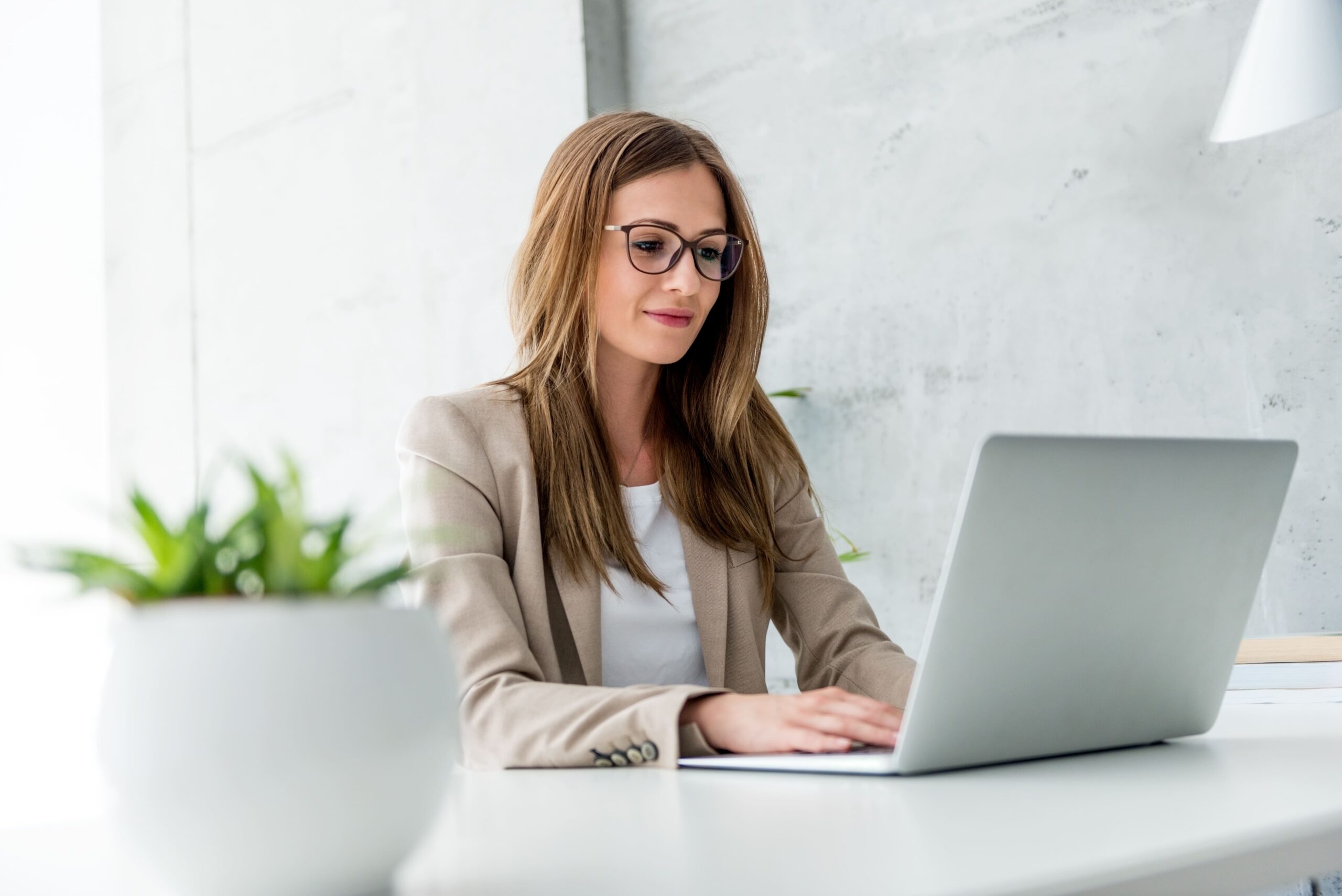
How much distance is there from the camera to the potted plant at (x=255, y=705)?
443 millimetres

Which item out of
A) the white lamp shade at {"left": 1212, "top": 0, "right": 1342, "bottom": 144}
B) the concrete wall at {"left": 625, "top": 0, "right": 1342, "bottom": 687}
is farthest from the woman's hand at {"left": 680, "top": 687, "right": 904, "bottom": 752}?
the concrete wall at {"left": 625, "top": 0, "right": 1342, "bottom": 687}

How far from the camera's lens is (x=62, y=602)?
1.49ft

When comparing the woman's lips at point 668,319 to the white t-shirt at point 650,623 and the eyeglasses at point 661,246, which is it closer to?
the eyeglasses at point 661,246

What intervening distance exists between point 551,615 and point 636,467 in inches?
13.7

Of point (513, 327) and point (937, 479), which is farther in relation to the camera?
point (937, 479)

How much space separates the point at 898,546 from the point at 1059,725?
199 cm

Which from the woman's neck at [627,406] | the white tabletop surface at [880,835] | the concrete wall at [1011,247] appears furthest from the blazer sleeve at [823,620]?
the concrete wall at [1011,247]

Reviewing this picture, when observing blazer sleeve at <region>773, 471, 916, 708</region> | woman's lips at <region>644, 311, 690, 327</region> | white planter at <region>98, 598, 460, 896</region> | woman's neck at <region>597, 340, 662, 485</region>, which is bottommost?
blazer sleeve at <region>773, 471, 916, 708</region>

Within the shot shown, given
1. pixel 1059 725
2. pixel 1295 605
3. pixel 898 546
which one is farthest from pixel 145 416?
pixel 1059 725

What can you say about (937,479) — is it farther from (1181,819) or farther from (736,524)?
(1181,819)

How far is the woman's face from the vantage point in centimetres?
181

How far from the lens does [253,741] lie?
1.46ft

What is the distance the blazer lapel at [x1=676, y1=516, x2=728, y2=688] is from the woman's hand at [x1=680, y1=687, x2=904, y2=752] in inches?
24.9

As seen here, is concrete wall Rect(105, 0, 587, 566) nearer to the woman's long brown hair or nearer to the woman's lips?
the woman's long brown hair
